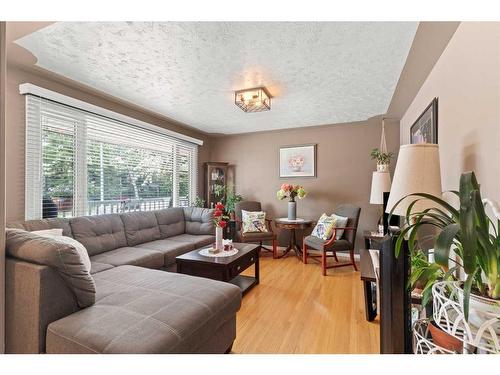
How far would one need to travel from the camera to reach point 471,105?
1.27 metres

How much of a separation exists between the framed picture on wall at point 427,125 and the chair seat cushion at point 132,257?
9.25 ft

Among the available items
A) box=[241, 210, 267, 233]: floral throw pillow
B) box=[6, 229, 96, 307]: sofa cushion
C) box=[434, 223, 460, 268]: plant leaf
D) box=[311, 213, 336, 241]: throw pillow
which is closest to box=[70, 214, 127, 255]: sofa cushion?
box=[6, 229, 96, 307]: sofa cushion

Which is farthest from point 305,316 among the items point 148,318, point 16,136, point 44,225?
point 16,136

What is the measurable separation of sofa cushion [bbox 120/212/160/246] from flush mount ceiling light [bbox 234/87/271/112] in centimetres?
196

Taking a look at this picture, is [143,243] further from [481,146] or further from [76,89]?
[481,146]

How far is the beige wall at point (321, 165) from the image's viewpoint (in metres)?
3.88

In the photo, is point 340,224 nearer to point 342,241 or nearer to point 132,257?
point 342,241

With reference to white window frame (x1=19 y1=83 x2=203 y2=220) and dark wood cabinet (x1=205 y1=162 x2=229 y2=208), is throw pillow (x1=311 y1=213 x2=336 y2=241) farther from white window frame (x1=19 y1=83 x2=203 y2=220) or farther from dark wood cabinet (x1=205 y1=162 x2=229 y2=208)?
white window frame (x1=19 y1=83 x2=203 y2=220)

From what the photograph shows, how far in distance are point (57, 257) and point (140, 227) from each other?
6.35 feet

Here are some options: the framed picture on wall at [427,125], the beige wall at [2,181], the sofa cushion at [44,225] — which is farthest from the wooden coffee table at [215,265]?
the framed picture on wall at [427,125]

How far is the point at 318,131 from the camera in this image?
4164 mm
